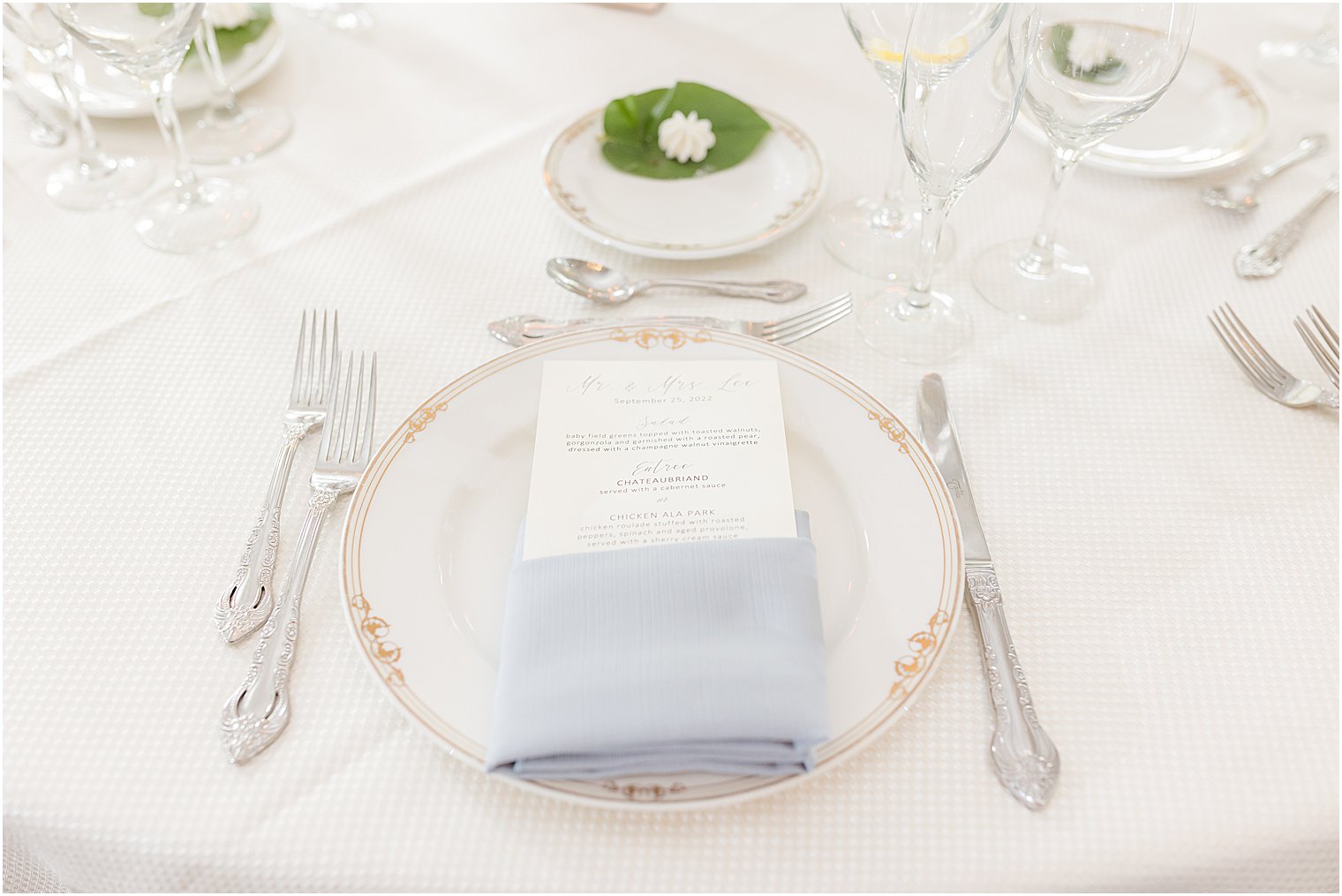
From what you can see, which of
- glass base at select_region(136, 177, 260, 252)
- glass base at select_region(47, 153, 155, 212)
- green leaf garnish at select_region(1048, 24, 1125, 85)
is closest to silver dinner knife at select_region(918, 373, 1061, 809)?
green leaf garnish at select_region(1048, 24, 1125, 85)

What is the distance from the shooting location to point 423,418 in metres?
0.65

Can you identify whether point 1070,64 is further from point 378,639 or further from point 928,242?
point 378,639

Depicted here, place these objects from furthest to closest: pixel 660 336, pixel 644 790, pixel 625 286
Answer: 1. pixel 625 286
2. pixel 660 336
3. pixel 644 790

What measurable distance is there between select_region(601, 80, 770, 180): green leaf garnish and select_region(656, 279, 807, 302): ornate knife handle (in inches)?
6.5

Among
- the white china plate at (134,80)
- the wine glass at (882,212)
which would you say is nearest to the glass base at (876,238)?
the wine glass at (882,212)

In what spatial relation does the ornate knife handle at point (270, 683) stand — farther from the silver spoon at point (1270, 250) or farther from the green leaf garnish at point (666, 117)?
the silver spoon at point (1270, 250)

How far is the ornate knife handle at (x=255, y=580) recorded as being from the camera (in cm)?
57

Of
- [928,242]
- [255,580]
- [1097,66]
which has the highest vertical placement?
[1097,66]

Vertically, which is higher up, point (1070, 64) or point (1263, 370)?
point (1070, 64)

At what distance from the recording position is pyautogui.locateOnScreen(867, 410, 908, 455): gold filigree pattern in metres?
0.64

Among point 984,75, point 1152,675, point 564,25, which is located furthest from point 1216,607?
point 564,25

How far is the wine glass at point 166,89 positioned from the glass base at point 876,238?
582mm

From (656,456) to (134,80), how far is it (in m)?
0.82

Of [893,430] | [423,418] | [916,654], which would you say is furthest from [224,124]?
[916,654]
